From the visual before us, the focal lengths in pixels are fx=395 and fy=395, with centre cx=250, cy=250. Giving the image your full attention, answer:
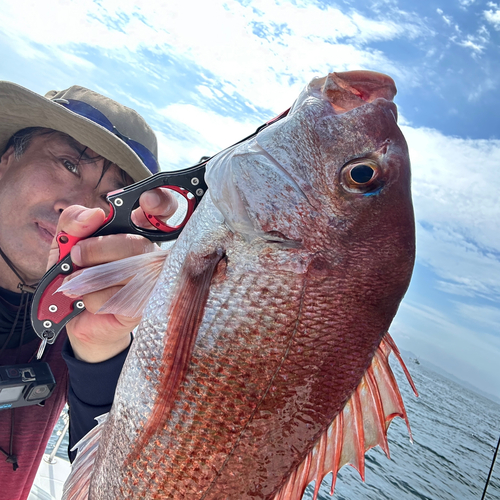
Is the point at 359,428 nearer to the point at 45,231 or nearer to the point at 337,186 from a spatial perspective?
the point at 337,186

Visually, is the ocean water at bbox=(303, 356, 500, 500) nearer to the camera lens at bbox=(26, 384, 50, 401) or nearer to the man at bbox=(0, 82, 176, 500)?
the man at bbox=(0, 82, 176, 500)

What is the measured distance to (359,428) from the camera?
1.51m

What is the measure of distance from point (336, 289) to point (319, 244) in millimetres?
169

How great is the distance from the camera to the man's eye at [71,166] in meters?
2.87

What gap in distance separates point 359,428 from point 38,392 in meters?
2.18

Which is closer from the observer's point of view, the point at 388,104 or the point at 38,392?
the point at 388,104

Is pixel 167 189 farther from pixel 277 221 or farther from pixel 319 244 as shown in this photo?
pixel 319 244

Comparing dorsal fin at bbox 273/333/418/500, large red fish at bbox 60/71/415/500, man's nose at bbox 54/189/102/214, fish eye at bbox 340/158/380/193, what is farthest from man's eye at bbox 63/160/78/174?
dorsal fin at bbox 273/333/418/500

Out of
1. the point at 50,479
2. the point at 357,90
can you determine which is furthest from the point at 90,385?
the point at 50,479

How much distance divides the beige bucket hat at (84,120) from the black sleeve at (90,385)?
1.32m

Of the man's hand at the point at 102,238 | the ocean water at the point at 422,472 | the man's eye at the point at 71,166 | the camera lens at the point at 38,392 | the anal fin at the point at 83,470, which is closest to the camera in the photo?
the anal fin at the point at 83,470

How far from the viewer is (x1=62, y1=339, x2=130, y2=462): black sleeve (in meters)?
2.17

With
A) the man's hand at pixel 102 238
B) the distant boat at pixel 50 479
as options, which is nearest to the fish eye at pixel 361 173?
the man's hand at pixel 102 238

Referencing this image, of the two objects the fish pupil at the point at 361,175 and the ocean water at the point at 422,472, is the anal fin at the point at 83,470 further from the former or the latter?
the ocean water at the point at 422,472
